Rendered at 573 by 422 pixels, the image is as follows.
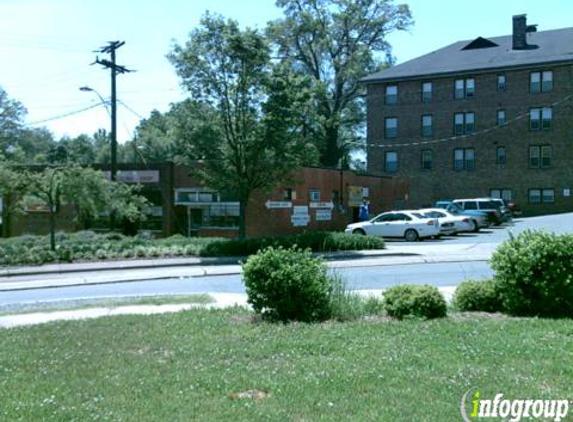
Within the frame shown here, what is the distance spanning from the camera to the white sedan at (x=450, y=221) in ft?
110

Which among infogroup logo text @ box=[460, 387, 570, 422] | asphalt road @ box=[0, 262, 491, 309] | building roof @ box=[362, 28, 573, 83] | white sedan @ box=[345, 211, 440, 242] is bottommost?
asphalt road @ box=[0, 262, 491, 309]

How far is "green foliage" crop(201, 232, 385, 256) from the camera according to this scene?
26.2 meters

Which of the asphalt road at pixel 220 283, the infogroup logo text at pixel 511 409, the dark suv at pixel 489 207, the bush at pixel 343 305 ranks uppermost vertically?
the dark suv at pixel 489 207

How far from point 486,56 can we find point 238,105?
36.3 m

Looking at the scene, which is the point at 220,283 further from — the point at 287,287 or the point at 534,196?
the point at 534,196

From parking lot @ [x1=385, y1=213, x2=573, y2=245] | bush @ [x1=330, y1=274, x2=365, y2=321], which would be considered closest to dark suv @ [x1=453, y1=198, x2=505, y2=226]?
parking lot @ [x1=385, y1=213, x2=573, y2=245]

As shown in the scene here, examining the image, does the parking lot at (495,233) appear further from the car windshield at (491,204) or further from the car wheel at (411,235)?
the car windshield at (491,204)

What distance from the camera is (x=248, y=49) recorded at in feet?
84.9

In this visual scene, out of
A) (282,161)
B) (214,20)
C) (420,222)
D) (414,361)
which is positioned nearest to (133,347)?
(414,361)

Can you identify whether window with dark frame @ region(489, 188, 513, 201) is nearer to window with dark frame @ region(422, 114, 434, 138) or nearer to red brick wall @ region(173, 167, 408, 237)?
window with dark frame @ region(422, 114, 434, 138)

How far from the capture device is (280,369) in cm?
638

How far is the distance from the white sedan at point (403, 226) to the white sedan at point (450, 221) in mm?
850

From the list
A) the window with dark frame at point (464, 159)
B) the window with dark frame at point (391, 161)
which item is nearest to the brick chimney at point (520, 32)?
the window with dark frame at point (464, 159)

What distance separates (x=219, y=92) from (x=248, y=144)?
2376 millimetres
